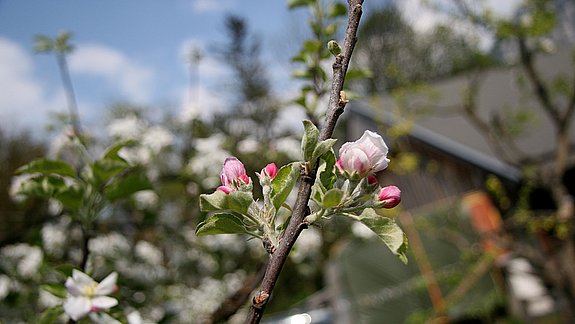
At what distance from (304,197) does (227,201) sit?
0.12m

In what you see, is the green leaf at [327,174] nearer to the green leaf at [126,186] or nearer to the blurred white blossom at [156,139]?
the green leaf at [126,186]

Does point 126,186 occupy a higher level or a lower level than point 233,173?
higher

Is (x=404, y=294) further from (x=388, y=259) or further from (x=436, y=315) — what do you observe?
(x=436, y=315)

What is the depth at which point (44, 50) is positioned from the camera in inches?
68.8

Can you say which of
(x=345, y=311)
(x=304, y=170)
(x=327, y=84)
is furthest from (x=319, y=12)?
(x=345, y=311)

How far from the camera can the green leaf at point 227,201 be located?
0.69 metres

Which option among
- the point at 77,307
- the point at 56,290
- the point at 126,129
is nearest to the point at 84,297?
the point at 77,307

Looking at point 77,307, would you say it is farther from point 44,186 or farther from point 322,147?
point 322,147

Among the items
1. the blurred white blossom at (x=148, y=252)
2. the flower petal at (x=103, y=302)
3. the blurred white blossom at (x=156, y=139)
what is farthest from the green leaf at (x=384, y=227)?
the blurred white blossom at (x=148, y=252)

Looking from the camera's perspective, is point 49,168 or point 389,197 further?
point 49,168

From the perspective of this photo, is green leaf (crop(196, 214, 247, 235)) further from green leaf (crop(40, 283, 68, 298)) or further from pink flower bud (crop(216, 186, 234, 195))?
green leaf (crop(40, 283, 68, 298))

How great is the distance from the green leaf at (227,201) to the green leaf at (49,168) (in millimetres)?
605

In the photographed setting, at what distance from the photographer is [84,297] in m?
1.04

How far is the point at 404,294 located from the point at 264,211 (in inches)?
317
